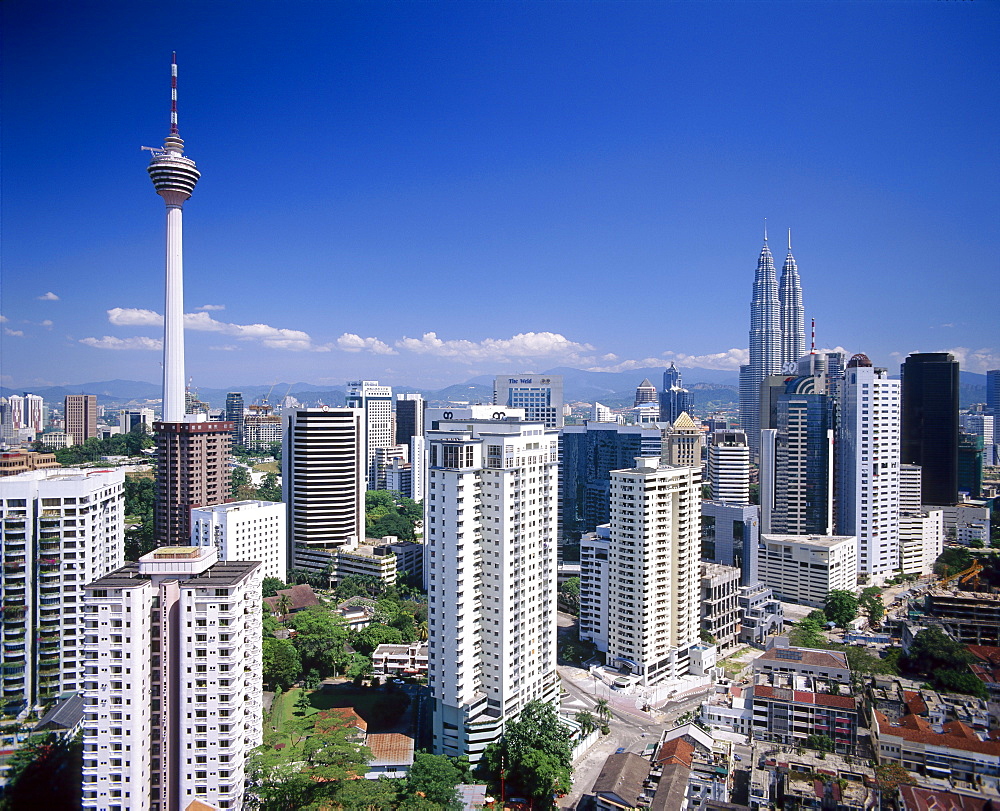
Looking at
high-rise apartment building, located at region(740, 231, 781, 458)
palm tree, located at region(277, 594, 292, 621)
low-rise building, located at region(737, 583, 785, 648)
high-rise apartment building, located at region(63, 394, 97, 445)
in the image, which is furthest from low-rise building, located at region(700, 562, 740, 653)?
high-rise apartment building, located at region(740, 231, 781, 458)

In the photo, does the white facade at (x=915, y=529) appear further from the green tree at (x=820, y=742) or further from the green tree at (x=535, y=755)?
the green tree at (x=535, y=755)

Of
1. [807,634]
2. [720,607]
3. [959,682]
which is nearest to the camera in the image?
[959,682]

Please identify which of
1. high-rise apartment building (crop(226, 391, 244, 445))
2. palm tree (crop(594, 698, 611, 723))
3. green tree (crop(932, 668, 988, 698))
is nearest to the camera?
green tree (crop(932, 668, 988, 698))

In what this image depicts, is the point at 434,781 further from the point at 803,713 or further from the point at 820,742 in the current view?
the point at 803,713

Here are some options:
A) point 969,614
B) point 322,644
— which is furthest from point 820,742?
point 322,644

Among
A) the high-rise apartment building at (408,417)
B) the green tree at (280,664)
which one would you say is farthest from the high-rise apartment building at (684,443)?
the green tree at (280,664)

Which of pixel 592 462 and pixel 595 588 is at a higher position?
pixel 592 462

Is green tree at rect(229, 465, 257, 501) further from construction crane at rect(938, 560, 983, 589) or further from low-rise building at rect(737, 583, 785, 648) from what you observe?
construction crane at rect(938, 560, 983, 589)
